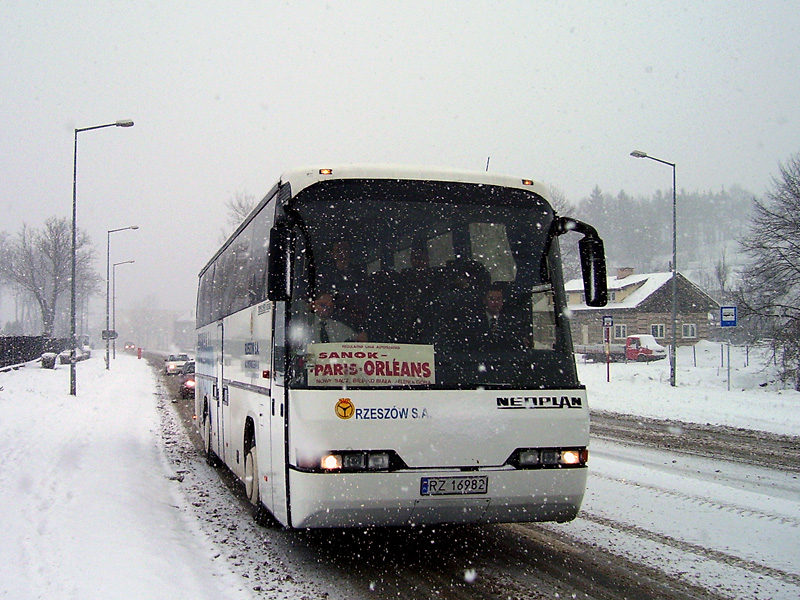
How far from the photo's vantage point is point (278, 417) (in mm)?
5945

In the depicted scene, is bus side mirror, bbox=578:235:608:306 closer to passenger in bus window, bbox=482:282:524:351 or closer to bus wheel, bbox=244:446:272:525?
passenger in bus window, bbox=482:282:524:351

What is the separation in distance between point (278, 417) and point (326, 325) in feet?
2.91

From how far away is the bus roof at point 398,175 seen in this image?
6066 millimetres

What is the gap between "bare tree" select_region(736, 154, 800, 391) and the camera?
26.7m

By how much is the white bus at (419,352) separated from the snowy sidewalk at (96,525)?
95 cm

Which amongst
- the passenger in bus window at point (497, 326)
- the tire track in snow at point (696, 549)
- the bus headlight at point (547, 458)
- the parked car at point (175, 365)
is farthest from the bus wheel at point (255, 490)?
the parked car at point (175, 365)

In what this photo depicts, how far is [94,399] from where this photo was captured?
84.8 feet

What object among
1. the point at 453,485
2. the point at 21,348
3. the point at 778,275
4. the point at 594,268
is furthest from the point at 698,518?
the point at 21,348

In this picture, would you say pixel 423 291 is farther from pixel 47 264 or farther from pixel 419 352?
pixel 47 264

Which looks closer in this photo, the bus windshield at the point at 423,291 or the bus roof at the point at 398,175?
the bus windshield at the point at 423,291

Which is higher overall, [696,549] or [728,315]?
[728,315]

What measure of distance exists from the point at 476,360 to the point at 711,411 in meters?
16.5

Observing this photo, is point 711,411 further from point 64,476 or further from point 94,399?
point 94,399

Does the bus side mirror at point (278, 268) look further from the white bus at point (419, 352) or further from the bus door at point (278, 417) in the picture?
the bus door at point (278, 417)
